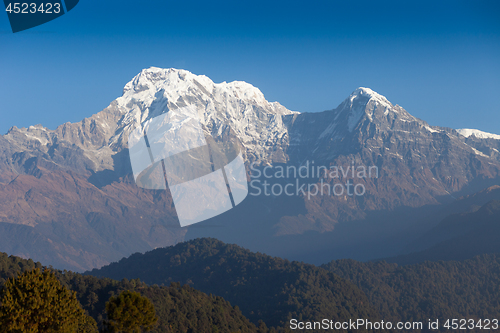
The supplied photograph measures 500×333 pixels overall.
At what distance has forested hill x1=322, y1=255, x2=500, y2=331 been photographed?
173500 millimetres

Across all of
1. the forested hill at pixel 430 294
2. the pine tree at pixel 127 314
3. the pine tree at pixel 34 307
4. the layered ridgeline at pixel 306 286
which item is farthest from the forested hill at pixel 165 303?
the forested hill at pixel 430 294

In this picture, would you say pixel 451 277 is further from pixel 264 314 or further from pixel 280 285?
pixel 264 314

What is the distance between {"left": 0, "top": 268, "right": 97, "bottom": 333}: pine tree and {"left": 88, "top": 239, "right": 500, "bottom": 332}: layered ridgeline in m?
99.0

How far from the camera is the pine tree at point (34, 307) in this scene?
76.9ft

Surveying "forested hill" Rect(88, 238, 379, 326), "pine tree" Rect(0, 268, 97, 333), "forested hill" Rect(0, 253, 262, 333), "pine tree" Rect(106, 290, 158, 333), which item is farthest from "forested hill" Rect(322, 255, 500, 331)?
"pine tree" Rect(0, 268, 97, 333)

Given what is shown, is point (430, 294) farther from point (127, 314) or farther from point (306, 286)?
point (127, 314)

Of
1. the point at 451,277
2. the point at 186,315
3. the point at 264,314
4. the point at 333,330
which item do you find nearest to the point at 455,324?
the point at 451,277

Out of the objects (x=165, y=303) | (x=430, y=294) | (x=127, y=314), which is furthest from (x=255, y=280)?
(x=127, y=314)

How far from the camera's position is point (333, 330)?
401 ft

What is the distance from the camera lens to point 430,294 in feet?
601

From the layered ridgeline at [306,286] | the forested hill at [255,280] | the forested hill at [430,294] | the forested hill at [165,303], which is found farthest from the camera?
the forested hill at [430,294]

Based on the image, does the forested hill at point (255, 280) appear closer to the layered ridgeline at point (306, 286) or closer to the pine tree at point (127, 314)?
the layered ridgeline at point (306, 286)

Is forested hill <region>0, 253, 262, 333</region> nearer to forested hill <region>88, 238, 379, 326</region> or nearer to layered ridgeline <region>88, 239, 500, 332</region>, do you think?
forested hill <region>88, 238, 379, 326</region>

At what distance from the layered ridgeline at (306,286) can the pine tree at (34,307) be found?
9901 cm
